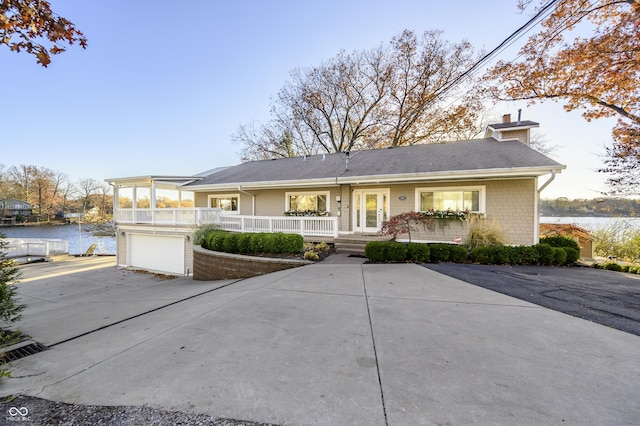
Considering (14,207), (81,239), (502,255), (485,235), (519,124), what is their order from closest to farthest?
(502,255) < (485,235) < (519,124) < (81,239) < (14,207)

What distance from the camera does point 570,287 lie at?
5.69 m

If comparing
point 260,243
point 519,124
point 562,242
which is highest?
point 519,124

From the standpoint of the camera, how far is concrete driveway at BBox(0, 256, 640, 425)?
2.08 metres

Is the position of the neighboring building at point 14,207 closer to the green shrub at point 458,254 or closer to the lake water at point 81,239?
the lake water at point 81,239

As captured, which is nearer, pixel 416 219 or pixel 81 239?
pixel 416 219

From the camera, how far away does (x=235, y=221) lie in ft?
42.4

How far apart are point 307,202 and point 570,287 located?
1010cm

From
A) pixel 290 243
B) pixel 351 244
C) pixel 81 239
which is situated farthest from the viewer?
pixel 81 239

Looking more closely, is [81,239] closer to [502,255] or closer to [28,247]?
[28,247]

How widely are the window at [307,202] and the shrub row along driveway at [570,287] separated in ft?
21.2

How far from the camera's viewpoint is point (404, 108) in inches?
874

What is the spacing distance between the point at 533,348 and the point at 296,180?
10.5 m

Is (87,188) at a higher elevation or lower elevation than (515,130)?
higher

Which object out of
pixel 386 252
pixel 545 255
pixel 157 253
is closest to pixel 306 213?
pixel 386 252
